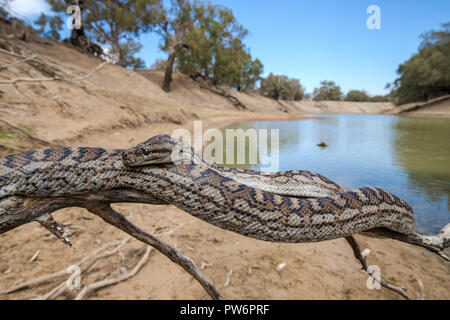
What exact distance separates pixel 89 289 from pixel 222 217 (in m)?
2.59

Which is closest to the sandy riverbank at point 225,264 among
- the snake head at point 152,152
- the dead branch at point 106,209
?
the dead branch at point 106,209

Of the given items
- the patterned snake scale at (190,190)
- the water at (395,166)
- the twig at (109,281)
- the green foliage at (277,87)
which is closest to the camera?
the patterned snake scale at (190,190)

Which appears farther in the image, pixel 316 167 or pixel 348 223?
pixel 316 167

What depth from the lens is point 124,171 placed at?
285cm

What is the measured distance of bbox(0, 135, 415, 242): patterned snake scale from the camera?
105 inches

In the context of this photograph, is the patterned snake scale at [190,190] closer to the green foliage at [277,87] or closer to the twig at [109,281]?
the twig at [109,281]

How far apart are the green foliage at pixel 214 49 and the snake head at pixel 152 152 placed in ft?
124

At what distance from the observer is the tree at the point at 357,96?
111 metres

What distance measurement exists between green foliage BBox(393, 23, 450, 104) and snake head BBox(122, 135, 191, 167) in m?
67.2

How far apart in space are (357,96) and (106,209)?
129m

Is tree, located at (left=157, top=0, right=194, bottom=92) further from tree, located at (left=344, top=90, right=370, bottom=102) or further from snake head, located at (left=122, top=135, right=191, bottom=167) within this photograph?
tree, located at (left=344, top=90, right=370, bottom=102)

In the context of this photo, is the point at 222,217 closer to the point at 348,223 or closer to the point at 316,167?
the point at 348,223
